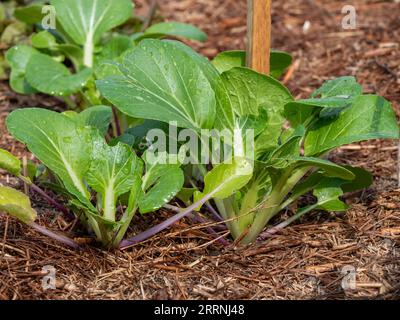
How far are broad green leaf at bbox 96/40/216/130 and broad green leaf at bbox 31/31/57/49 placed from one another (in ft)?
2.79

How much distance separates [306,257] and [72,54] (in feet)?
4.38

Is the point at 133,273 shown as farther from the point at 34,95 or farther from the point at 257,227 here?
the point at 34,95

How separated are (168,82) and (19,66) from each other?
3.05ft

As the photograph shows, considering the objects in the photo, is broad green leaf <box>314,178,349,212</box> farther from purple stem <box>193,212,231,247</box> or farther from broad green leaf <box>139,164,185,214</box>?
broad green leaf <box>139,164,185,214</box>

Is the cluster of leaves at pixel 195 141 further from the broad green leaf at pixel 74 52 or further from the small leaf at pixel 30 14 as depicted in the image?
the small leaf at pixel 30 14

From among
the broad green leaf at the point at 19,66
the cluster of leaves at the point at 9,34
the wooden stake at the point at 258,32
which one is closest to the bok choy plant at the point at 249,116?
the wooden stake at the point at 258,32

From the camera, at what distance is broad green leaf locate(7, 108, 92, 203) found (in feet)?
6.03

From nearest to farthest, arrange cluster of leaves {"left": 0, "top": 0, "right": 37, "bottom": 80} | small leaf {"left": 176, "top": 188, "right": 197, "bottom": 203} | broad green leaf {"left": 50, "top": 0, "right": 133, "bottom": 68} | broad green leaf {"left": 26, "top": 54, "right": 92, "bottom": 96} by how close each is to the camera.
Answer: small leaf {"left": 176, "top": 188, "right": 197, "bottom": 203} → broad green leaf {"left": 26, "top": 54, "right": 92, "bottom": 96} → broad green leaf {"left": 50, "top": 0, "right": 133, "bottom": 68} → cluster of leaves {"left": 0, "top": 0, "right": 37, "bottom": 80}

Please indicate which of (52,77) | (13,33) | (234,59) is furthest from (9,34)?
(234,59)

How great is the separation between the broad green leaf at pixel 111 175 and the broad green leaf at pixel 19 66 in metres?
0.87

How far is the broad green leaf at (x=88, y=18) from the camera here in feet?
8.51

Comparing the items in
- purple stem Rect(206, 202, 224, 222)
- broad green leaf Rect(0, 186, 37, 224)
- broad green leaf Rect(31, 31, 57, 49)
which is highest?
broad green leaf Rect(31, 31, 57, 49)

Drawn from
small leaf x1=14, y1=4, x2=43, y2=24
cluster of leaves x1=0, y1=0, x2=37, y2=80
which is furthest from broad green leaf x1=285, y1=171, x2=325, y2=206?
cluster of leaves x1=0, y1=0, x2=37, y2=80

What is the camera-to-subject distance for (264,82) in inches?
74.0
